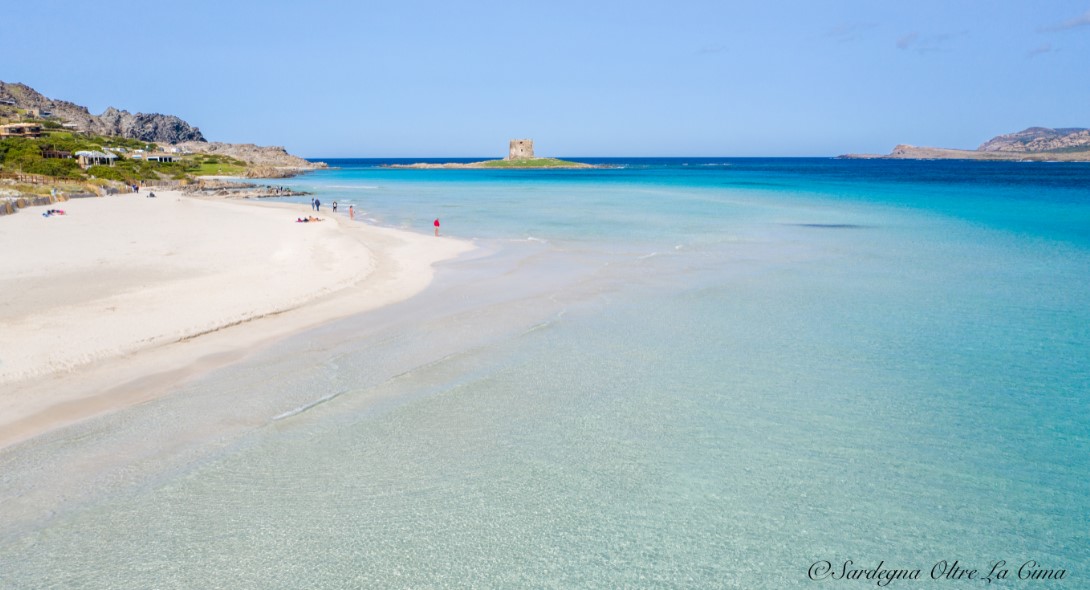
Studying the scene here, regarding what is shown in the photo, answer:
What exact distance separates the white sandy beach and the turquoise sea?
1073mm

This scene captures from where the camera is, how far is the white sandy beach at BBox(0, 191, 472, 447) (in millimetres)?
11586

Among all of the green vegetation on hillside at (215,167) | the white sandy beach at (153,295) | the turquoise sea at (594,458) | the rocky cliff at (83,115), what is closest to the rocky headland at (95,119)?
the rocky cliff at (83,115)

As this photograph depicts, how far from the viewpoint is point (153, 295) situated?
17672mm

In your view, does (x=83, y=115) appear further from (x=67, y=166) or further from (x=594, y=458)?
(x=594, y=458)

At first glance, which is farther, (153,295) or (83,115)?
(83,115)

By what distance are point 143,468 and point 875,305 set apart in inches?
733

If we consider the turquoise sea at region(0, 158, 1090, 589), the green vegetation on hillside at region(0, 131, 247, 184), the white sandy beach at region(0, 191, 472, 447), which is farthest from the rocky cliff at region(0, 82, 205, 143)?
the turquoise sea at region(0, 158, 1090, 589)

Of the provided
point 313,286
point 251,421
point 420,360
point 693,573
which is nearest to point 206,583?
point 251,421

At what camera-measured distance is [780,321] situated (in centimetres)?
1747

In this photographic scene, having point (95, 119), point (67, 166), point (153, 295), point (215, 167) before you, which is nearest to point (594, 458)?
point (153, 295)

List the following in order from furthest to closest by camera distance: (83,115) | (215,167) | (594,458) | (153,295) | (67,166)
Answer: (83,115)
(215,167)
(67,166)
(153,295)
(594,458)

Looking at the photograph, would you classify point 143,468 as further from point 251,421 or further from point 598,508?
point 598,508

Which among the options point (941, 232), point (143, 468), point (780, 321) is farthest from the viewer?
point (941, 232)

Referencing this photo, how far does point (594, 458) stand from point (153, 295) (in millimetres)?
13974
